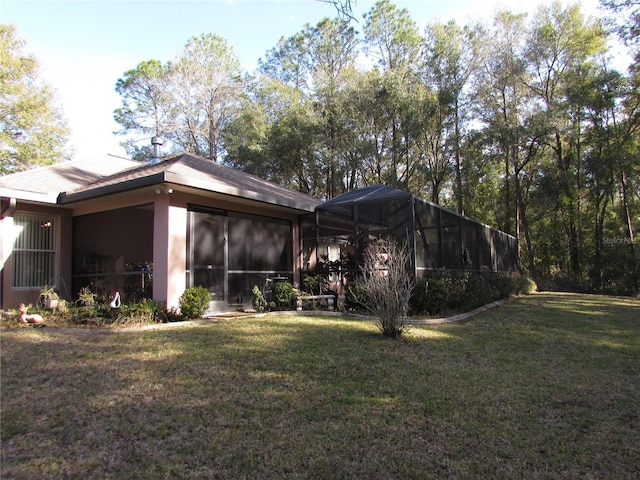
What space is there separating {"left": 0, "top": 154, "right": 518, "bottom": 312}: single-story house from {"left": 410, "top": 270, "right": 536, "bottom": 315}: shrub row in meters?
0.46

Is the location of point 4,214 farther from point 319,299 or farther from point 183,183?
point 319,299

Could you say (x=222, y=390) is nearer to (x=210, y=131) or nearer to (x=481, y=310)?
(x=481, y=310)

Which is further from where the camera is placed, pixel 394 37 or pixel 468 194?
pixel 468 194

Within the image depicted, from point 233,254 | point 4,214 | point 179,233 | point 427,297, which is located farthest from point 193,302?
point 427,297

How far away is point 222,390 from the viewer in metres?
3.76

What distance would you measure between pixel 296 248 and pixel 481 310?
190 inches

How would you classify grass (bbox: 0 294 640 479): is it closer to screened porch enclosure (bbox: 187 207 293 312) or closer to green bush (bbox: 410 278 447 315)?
screened porch enclosure (bbox: 187 207 293 312)

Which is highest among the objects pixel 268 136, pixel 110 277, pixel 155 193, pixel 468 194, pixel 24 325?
pixel 268 136

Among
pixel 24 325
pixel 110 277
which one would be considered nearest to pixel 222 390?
pixel 24 325

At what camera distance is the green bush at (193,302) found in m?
7.26

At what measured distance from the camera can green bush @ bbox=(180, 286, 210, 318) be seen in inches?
286

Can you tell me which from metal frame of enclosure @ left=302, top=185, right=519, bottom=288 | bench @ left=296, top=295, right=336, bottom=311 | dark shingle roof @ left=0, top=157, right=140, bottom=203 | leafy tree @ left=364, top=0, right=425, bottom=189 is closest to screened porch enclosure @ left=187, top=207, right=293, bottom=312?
bench @ left=296, top=295, right=336, bottom=311

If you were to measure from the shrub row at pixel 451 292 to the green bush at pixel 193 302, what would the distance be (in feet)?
14.2

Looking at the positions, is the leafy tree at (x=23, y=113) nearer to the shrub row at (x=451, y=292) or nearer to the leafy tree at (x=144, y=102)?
the leafy tree at (x=144, y=102)
